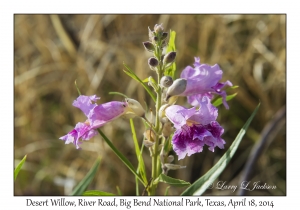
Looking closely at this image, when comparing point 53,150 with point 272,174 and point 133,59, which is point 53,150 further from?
point 272,174

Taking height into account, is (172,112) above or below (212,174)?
above

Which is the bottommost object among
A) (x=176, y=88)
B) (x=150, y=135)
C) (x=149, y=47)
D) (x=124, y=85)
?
(x=150, y=135)

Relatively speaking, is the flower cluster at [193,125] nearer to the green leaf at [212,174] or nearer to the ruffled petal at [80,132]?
the green leaf at [212,174]

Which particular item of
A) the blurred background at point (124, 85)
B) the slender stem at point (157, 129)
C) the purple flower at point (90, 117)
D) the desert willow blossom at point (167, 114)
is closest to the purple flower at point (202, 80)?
the desert willow blossom at point (167, 114)

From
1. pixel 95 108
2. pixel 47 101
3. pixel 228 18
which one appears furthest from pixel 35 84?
pixel 95 108

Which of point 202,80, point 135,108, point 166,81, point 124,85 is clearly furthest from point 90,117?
point 124,85

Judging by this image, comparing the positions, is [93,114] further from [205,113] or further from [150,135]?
[205,113]
